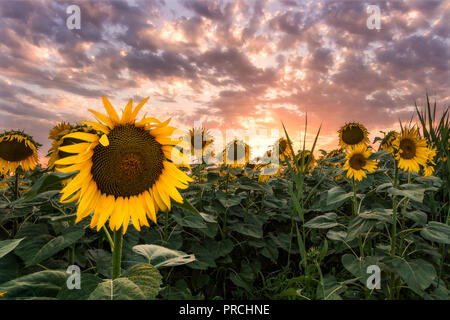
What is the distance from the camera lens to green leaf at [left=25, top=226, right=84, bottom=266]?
59.2 inches

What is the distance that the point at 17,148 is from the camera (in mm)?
2703

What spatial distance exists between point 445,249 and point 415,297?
2.20 feet

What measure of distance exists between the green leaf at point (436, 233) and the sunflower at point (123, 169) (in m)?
1.73

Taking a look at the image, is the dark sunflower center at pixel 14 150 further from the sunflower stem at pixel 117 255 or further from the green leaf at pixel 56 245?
the sunflower stem at pixel 117 255

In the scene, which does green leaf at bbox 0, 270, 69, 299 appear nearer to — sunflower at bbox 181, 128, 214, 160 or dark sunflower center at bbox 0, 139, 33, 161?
dark sunflower center at bbox 0, 139, 33, 161

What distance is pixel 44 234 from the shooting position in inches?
69.3

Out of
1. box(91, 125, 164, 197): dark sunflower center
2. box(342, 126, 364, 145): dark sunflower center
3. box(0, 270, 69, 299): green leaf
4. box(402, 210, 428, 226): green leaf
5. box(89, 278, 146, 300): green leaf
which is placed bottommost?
box(0, 270, 69, 299): green leaf

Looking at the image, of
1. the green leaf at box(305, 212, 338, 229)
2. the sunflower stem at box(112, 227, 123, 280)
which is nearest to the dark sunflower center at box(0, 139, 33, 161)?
the sunflower stem at box(112, 227, 123, 280)

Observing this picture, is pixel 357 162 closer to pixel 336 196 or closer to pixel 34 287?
pixel 336 196

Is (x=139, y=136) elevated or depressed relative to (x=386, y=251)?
→ elevated

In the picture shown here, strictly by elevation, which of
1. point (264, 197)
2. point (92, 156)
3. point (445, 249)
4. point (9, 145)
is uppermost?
point (9, 145)

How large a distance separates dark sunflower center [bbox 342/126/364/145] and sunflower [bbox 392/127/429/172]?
1.84 metres
